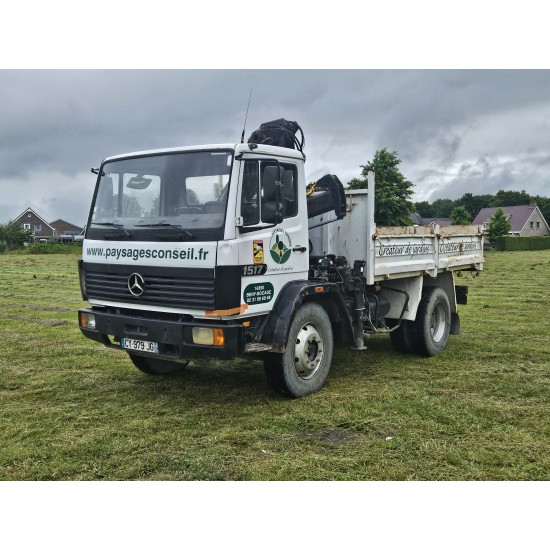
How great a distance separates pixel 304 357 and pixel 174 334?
142 cm

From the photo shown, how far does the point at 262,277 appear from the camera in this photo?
5648 millimetres

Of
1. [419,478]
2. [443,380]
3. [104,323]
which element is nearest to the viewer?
[419,478]

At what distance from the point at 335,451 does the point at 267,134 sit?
3795 millimetres

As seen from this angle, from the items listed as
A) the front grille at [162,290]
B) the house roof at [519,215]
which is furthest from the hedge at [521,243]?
the front grille at [162,290]

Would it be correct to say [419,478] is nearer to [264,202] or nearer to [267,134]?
[264,202]

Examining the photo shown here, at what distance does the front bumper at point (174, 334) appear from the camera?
5277mm

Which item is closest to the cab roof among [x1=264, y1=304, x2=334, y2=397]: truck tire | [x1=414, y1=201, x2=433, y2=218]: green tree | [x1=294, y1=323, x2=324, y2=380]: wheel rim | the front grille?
the front grille

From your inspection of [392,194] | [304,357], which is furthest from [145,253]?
[392,194]

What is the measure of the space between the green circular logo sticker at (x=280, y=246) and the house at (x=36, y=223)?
8231 cm

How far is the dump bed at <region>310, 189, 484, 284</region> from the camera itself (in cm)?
698

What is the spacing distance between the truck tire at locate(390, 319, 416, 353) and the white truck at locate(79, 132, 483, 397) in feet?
4.36

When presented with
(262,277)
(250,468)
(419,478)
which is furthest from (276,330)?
(419,478)

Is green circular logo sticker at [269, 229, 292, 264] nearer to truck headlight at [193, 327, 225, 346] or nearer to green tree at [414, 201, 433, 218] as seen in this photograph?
truck headlight at [193, 327, 225, 346]

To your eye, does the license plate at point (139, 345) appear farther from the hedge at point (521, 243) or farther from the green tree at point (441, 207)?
the green tree at point (441, 207)
